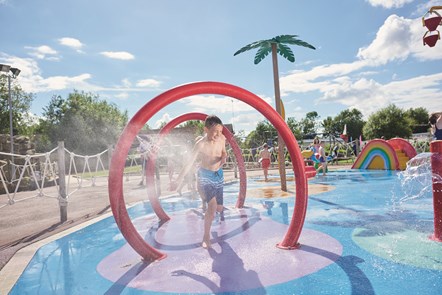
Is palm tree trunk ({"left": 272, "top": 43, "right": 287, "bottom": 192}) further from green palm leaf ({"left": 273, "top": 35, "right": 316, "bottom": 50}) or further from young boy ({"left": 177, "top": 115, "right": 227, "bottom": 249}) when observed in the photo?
young boy ({"left": 177, "top": 115, "right": 227, "bottom": 249})

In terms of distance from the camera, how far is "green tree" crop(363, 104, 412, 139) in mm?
60875

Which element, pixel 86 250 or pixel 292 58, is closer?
pixel 86 250

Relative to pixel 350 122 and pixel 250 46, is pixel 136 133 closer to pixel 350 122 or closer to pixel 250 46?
pixel 250 46

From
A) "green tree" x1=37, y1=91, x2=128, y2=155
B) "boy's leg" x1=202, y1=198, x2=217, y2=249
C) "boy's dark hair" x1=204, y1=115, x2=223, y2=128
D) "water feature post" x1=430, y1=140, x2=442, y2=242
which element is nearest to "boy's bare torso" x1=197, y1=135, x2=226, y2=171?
"boy's dark hair" x1=204, y1=115, x2=223, y2=128

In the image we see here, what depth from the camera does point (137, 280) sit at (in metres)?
3.73

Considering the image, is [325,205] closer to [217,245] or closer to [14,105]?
[217,245]

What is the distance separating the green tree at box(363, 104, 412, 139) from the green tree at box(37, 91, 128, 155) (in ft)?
165

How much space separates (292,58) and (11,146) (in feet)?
58.3

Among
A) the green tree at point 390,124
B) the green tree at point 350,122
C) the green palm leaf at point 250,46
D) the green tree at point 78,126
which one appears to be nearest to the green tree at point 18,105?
the green tree at point 78,126

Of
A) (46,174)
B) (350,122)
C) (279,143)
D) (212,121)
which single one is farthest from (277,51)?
(350,122)

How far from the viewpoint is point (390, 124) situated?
61.6 m

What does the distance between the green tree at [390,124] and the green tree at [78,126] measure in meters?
50.2

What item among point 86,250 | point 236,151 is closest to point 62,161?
point 86,250

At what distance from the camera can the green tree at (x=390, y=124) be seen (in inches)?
2397
